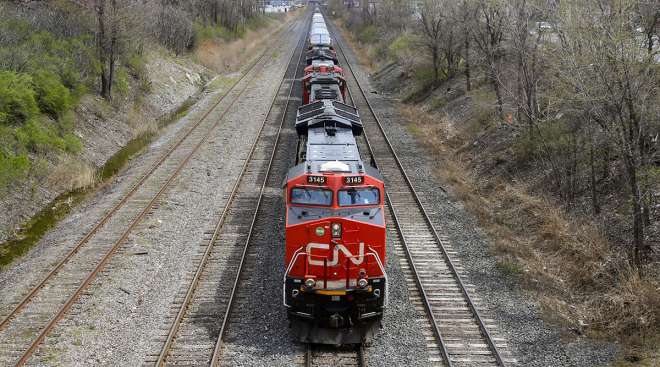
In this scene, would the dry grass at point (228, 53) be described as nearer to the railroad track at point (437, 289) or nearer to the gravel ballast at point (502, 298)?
the gravel ballast at point (502, 298)

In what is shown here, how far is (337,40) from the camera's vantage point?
7688 centimetres

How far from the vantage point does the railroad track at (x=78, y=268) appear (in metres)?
11.8

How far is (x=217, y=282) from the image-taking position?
14.2m

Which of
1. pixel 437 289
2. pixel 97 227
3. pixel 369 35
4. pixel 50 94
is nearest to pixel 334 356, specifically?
pixel 437 289

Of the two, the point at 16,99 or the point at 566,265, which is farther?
the point at 16,99

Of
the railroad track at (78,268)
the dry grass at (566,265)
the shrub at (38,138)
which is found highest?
→ the shrub at (38,138)

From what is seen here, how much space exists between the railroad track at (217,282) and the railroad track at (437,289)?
4.32 m

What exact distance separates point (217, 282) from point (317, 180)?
14.0 ft

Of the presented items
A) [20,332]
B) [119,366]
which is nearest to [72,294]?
[20,332]

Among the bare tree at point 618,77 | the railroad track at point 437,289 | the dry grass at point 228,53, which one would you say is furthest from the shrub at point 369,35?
the bare tree at point 618,77

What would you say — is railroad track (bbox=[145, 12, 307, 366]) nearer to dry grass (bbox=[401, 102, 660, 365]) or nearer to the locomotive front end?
the locomotive front end

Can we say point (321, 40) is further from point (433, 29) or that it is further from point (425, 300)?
point (425, 300)

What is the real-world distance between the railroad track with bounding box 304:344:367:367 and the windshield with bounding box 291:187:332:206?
2907mm

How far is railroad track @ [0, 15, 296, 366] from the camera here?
11828 mm
